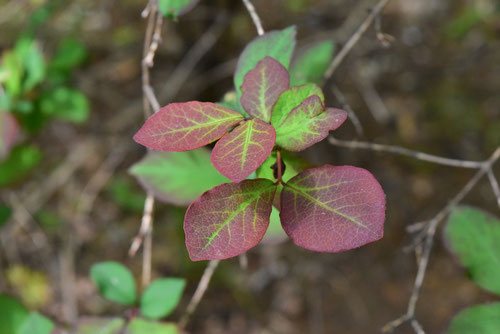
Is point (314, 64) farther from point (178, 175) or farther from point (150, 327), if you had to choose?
point (150, 327)

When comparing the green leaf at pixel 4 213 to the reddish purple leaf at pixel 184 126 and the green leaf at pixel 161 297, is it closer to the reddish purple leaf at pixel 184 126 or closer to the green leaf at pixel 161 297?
the green leaf at pixel 161 297

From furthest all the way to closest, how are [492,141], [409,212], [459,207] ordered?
[492,141] < [409,212] < [459,207]

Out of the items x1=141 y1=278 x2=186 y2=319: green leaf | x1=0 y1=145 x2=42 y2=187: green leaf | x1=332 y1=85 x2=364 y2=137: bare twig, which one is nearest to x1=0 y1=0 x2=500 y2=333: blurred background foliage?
x1=0 y1=145 x2=42 y2=187: green leaf

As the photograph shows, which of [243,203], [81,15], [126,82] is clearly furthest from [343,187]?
[126,82]

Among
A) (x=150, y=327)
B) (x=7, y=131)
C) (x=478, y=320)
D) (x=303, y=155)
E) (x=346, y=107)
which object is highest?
(x=7, y=131)

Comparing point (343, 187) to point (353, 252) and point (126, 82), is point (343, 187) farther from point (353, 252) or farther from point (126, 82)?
point (126, 82)

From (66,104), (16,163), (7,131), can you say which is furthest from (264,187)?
(16,163)
